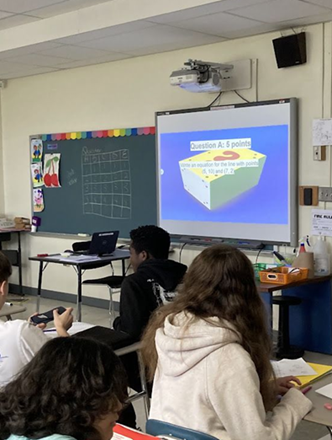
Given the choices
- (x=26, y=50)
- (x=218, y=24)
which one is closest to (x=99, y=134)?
(x=26, y=50)

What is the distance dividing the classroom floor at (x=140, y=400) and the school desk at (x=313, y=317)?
12 centimetres

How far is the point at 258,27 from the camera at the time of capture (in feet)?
16.7

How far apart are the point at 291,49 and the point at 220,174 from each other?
1.26 m

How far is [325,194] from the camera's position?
4992mm

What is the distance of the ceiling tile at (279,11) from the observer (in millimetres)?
4422

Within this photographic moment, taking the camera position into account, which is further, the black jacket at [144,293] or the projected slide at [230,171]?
the projected slide at [230,171]

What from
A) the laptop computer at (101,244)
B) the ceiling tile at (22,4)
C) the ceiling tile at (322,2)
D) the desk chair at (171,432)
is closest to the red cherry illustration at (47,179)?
the laptop computer at (101,244)

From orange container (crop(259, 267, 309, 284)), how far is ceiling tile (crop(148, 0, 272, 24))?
6.34 feet

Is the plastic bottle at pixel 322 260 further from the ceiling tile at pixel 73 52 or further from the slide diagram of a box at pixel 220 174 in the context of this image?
the ceiling tile at pixel 73 52

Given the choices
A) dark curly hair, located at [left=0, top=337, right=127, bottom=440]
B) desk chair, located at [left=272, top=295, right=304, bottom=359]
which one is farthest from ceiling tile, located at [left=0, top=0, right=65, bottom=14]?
dark curly hair, located at [left=0, top=337, right=127, bottom=440]

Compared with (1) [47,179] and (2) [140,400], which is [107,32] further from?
(2) [140,400]

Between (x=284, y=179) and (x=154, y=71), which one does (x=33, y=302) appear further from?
(x=284, y=179)

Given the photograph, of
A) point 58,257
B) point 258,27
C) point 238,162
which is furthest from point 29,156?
point 258,27

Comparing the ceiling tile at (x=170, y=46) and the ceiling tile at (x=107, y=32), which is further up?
the ceiling tile at (x=107, y=32)
